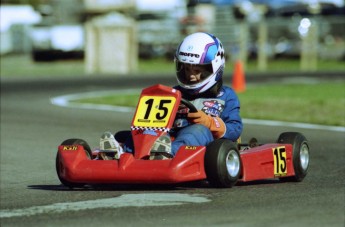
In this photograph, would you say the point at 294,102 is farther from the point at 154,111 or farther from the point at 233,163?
the point at 233,163

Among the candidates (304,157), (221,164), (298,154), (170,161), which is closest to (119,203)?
(170,161)

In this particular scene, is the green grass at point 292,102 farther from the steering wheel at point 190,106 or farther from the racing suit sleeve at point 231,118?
the steering wheel at point 190,106

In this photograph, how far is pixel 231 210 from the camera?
6.61 meters

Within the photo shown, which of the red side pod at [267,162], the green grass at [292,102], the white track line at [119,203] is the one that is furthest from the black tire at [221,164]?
the green grass at [292,102]

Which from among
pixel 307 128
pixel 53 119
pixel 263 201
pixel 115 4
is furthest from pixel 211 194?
pixel 115 4

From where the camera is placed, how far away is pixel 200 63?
868 cm

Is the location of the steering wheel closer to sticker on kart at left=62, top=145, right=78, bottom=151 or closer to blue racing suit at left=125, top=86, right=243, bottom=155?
blue racing suit at left=125, top=86, right=243, bottom=155

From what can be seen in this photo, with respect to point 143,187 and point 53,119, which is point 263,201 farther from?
point 53,119

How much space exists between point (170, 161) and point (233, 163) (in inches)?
20.8

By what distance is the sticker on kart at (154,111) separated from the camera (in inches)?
319

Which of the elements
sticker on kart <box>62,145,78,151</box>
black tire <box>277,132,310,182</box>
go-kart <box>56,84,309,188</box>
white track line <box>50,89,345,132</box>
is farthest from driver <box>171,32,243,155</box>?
white track line <box>50,89,345,132</box>

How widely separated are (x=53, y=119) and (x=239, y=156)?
899 centimetres

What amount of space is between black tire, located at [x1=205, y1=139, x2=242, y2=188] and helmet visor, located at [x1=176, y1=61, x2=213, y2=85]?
101 centimetres

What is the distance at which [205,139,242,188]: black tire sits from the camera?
7.61 metres
